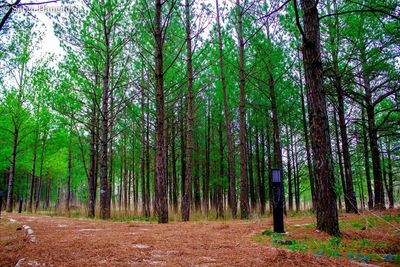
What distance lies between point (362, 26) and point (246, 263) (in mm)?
9548

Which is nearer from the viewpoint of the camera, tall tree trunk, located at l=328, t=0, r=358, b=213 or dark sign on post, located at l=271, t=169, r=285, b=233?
dark sign on post, located at l=271, t=169, r=285, b=233

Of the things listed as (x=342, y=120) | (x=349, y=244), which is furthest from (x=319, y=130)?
(x=342, y=120)

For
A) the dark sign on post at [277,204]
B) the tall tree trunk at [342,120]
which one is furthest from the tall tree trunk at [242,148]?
the dark sign on post at [277,204]

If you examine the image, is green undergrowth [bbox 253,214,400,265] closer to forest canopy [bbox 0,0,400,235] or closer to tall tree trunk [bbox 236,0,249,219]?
forest canopy [bbox 0,0,400,235]

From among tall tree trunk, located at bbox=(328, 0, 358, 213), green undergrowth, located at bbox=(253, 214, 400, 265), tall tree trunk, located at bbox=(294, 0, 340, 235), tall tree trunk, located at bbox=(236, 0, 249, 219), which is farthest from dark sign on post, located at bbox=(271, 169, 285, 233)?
tall tree trunk, located at bbox=(328, 0, 358, 213)

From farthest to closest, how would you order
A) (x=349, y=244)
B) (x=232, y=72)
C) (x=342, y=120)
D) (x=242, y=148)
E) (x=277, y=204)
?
(x=232, y=72), (x=242, y=148), (x=342, y=120), (x=277, y=204), (x=349, y=244)

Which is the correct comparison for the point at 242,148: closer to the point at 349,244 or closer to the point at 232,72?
the point at 232,72

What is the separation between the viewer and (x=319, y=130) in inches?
173

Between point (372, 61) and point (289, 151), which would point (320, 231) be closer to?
point (372, 61)

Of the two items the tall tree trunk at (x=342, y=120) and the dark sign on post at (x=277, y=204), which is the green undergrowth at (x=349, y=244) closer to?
the dark sign on post at (x=277, y=204)

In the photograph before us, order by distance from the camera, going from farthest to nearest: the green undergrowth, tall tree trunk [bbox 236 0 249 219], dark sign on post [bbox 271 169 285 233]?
tall tree trunk [bbox 236 0 249 219] → dark sign on post [bbox 271 169 285 233] → the green undergrowth

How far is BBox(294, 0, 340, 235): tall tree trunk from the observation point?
418cm

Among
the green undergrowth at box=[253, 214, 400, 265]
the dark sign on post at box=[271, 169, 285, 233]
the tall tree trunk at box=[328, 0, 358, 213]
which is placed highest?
the tall tree trunk at box=[328, 0, 358, 213]

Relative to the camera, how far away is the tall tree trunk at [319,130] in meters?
4.18
